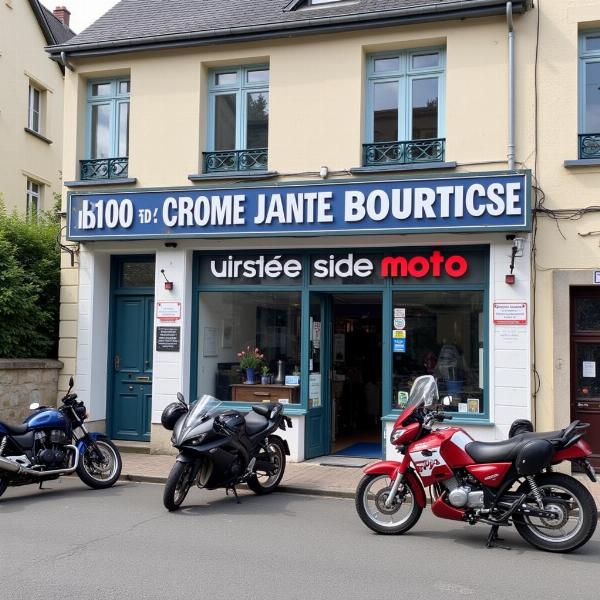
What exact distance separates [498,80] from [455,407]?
4.58 metres

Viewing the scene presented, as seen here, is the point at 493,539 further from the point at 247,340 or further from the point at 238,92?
the point at 238,92

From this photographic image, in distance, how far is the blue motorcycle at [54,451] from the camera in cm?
868

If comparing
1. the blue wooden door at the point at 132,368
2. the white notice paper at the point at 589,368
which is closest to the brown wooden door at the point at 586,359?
the white notice paper at the point at 589,368

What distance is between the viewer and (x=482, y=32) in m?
10.4

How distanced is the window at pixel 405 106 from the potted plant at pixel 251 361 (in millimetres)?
3390

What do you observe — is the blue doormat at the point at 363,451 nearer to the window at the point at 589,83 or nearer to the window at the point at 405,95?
the window at the point at 405,95

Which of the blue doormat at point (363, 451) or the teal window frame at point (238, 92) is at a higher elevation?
the teal window frame at point (238, 92)

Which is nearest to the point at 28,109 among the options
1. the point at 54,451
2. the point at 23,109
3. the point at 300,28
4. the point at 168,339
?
the point at 23,109

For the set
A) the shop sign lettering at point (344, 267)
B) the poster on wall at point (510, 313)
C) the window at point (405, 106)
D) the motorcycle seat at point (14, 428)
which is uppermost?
the window at point (405, 106)

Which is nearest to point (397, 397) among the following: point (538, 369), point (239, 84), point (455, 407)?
point (455, 407)

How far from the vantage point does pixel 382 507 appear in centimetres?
719

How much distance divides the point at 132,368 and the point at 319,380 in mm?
3176

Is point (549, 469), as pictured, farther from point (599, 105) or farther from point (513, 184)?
point (599, 105)

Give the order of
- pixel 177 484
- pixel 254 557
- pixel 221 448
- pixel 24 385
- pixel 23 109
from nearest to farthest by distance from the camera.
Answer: pixel 254 557, pixel 177 484, pixel 221 448, pixel 24 385, pixel 23 109
